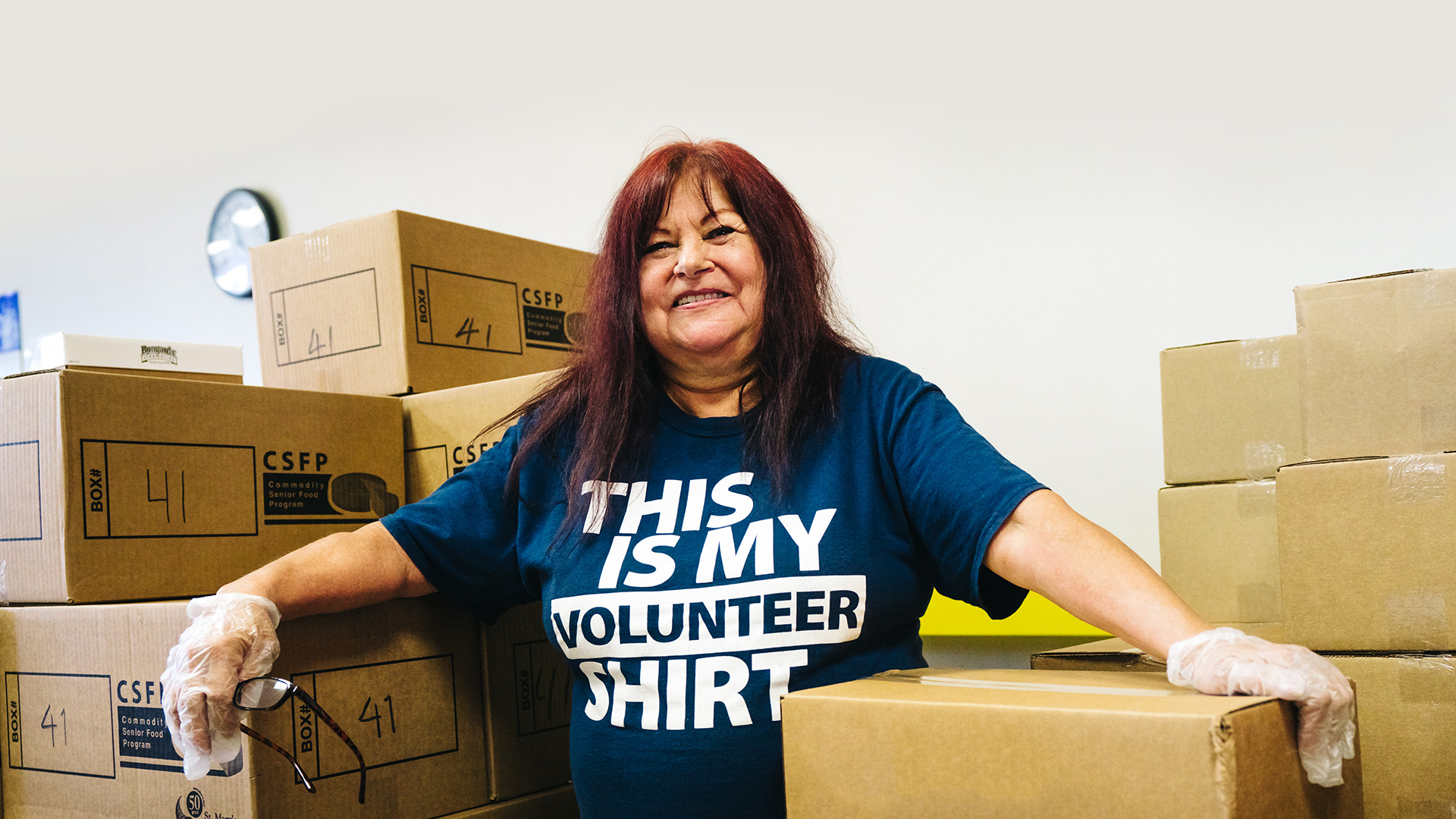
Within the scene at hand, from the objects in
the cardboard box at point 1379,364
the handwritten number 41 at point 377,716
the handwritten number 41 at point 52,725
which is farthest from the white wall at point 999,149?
the handwritten number 41 at point 52,725

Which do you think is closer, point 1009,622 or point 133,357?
point 133,357

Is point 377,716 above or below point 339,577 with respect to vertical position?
below

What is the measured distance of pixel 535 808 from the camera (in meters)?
1.29

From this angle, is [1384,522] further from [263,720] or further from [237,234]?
[237,234]

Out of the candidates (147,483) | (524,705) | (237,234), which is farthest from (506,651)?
(237,234)

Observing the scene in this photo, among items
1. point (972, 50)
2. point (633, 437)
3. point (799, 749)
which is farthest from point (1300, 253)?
point (799, 749)

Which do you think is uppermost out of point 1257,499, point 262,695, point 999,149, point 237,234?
point 237,234

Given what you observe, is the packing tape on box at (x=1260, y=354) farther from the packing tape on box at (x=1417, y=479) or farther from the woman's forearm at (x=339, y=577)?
the woman's forearm at (x=339, y=577)

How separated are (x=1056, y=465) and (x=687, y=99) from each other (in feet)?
3.71

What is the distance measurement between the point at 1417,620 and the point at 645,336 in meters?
0.84

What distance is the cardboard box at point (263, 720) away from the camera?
1.04m

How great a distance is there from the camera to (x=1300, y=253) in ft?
5.60

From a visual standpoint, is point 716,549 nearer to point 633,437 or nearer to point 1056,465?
point 633,437

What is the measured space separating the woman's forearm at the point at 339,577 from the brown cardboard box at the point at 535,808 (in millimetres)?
277
